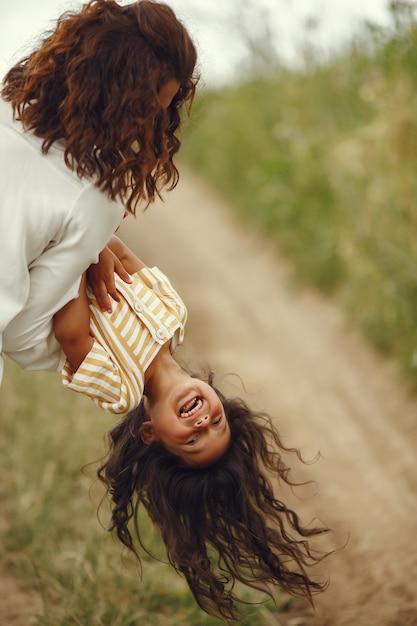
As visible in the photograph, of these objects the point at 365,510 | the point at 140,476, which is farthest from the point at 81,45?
the point at 365,510

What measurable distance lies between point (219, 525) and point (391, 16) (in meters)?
3.19

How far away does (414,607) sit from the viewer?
3.17 m

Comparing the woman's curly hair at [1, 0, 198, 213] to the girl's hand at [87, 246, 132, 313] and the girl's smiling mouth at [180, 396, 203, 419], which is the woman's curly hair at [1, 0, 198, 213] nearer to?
the girl's hand at [87, 246, 132, 313]

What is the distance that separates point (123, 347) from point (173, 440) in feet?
1.29

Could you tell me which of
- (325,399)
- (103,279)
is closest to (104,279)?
(103,279)

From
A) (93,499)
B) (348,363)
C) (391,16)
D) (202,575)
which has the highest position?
(391,16)

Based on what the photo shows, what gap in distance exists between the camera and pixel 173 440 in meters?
2.44

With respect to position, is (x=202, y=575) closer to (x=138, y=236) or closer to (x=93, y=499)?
(x=93, y=499)

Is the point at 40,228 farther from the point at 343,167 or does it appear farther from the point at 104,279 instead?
the point at 343,167

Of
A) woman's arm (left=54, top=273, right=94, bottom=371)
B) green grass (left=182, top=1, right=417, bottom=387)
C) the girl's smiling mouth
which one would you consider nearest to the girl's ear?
the girl's smiling mouth

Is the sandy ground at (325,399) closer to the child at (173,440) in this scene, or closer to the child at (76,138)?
the child at (173,440)

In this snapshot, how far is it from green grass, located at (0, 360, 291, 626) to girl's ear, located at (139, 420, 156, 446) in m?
0.58

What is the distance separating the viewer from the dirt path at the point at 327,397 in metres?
3.44

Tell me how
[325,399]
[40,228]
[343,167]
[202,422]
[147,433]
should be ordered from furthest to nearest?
1. [343,167]
2. [325,399]
3. [147,433]
4. [202,422]
5. [40,228]
